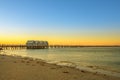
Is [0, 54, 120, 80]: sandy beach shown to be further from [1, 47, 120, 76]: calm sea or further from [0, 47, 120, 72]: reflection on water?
[0, 47, 120, 72]: reflection on water

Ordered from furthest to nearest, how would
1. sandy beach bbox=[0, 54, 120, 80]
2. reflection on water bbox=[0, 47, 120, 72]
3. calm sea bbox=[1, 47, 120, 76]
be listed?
1. reflection on water bbox=[0, 47, 120, 72]
2. calm sea bbox=[1, 47, 120, 76]
3. sandy beach bbox=[0, 54, 120, 80]

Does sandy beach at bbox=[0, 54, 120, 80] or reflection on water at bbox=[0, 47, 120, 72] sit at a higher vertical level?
sandy beach at bbox=[0, 54, 120, 80]

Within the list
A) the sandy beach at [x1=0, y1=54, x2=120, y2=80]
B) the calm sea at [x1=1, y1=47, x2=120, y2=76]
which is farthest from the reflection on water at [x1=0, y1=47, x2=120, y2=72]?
the sandy beach at [x1=0, y1=54, x2=120, y2=80]

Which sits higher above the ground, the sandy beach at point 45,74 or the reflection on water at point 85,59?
the sandy beach at point 45,74

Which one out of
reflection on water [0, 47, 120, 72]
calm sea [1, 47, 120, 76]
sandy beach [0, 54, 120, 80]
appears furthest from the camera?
reflection on water [0, 47, 120, 72]

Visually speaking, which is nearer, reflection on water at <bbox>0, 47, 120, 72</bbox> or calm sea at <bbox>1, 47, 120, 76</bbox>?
calm sea at <bbox>1, 47, 120, 76</bbox>

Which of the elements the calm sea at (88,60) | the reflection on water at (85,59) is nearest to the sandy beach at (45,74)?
the calm sea at (88,60)

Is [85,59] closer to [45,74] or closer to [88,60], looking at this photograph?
[88,60]

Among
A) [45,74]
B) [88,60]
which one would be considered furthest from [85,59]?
[45,74]

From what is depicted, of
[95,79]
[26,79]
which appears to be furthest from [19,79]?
[95,79]

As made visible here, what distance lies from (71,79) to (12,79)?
393 cm

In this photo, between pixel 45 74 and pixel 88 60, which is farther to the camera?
pixel 88 60

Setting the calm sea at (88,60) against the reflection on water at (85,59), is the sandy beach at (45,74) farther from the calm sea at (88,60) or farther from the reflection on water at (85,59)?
the reflection on water at (85,59)

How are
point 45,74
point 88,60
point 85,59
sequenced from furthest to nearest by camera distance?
point 85,59 → point 88,60 → point 45,74
